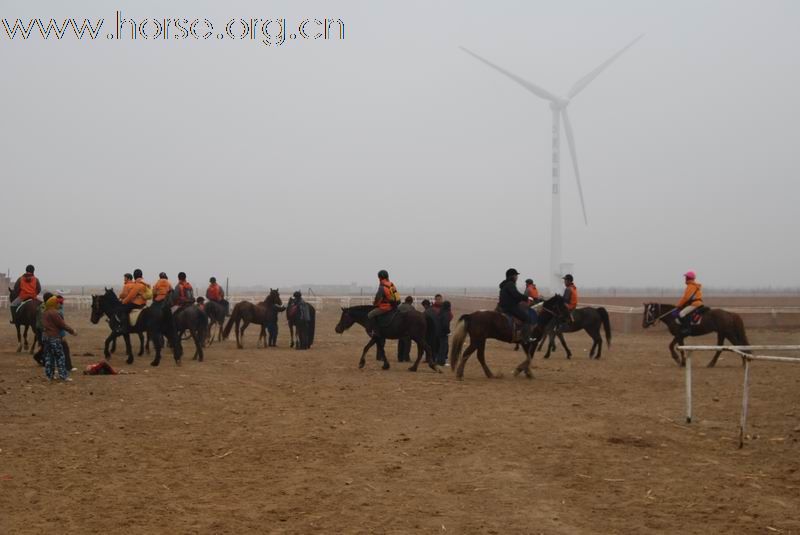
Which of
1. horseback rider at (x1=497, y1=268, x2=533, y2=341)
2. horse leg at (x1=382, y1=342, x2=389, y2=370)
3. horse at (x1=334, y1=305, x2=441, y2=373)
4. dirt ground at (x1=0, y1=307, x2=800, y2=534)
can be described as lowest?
dirt ground at (x1=0, y1=307, x2=800, y2=534)

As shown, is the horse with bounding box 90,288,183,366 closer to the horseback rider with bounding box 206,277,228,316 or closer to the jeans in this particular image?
the jeans

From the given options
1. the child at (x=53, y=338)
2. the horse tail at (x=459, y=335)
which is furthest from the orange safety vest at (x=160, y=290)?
the horse tail at (x=459, y=335)

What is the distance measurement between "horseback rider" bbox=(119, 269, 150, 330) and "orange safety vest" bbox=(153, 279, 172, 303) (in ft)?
0.79

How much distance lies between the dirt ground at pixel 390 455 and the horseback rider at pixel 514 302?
4.01ft

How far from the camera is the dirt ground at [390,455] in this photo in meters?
6.43

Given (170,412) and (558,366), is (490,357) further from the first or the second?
(170,412)

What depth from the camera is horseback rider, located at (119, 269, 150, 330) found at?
17.3 meters

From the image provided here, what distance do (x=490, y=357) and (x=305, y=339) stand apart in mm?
5960

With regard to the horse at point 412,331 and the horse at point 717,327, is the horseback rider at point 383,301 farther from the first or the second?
the horse at point 717,327

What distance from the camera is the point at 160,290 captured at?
17984 mm

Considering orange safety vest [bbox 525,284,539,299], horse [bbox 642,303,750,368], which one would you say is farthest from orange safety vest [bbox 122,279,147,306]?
horse [bbox 642,303,750,368]

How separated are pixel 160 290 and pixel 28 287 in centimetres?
399

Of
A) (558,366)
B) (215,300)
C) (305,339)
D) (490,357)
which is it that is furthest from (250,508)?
(215,300)

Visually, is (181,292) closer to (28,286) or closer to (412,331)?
(28,286)
